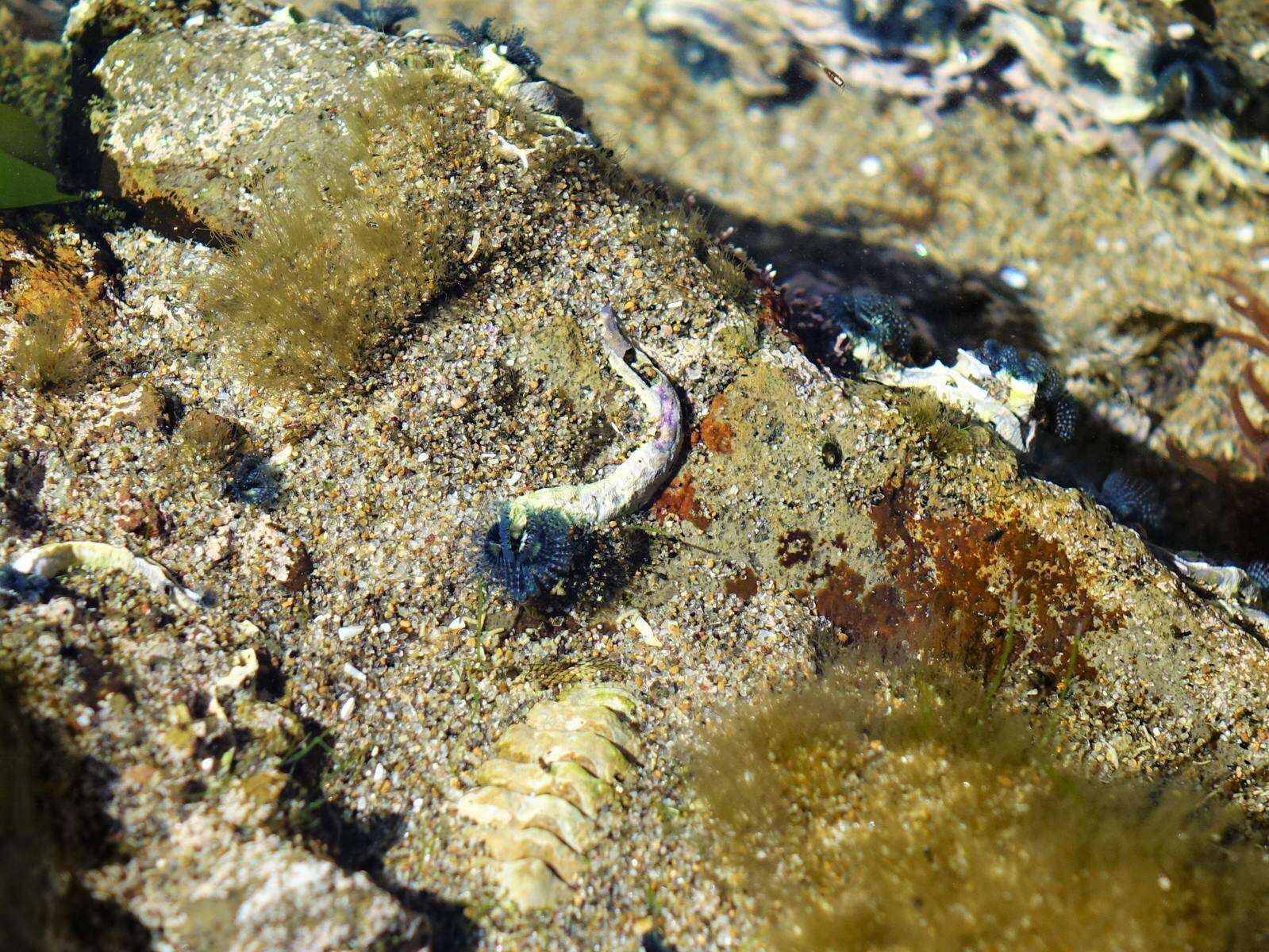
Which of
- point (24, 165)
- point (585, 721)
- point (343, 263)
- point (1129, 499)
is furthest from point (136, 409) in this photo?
point (1129, 499)

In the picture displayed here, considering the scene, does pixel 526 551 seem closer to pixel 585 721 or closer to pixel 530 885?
pixel 585 721

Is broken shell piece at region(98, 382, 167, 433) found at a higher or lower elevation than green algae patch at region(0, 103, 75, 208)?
lower

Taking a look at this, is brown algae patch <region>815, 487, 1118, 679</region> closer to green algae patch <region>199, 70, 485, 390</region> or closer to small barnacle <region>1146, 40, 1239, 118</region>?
green algae patch <region>199, 70, 485, 390</region>

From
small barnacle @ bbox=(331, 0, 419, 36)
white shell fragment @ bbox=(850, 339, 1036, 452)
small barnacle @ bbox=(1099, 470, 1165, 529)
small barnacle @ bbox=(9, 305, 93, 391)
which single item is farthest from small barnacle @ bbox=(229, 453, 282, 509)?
small barnacle @ bbox=(1099, 470, 1165, 529)

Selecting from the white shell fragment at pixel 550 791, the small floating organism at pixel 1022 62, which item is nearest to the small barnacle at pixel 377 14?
the small floating organism at pixel 1022 62

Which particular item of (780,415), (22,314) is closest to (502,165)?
(780,415)

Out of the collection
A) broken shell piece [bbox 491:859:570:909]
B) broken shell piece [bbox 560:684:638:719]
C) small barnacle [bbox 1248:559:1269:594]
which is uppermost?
small barnacle [bbox 1248:559:1269:594]
